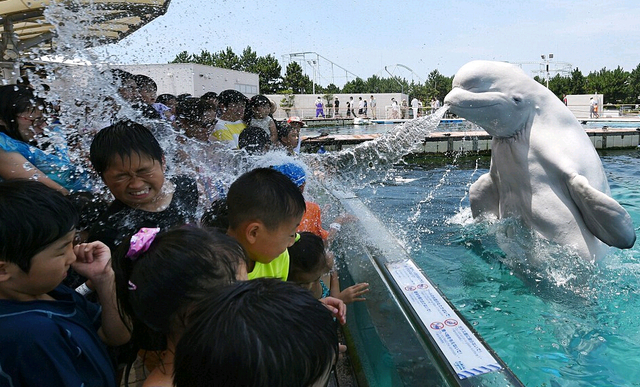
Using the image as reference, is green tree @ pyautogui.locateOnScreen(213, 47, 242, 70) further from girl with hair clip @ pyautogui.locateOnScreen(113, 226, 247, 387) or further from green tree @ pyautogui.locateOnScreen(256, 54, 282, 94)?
girl with hair clip @ pyautogui.locateOnScreen(113, 226, 247, 387)

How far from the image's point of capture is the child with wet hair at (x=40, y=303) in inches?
51.2

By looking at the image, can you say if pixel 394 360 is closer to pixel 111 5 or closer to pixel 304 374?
pixel 304 374

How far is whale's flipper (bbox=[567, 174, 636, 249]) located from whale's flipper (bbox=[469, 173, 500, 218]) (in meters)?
0.89

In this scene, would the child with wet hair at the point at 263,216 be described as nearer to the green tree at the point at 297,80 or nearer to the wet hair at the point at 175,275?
the wet hair at the point at 175,275

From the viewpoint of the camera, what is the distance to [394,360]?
7.37ft

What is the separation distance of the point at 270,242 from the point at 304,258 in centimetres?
53

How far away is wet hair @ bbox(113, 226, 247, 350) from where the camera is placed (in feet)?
4.49

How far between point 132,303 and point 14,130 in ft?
6.38

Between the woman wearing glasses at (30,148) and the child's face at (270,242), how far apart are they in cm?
122

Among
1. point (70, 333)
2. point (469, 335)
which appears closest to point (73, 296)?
point (70, 333)

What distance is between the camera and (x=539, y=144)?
387 centimetres

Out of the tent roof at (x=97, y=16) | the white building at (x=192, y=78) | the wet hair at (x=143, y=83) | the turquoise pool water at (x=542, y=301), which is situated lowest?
the turquoise pool water at (x=542, y=301)

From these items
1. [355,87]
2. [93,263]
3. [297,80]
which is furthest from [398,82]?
[93,263]

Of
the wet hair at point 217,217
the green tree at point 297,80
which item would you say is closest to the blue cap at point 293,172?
the wet hair at point 217,217
